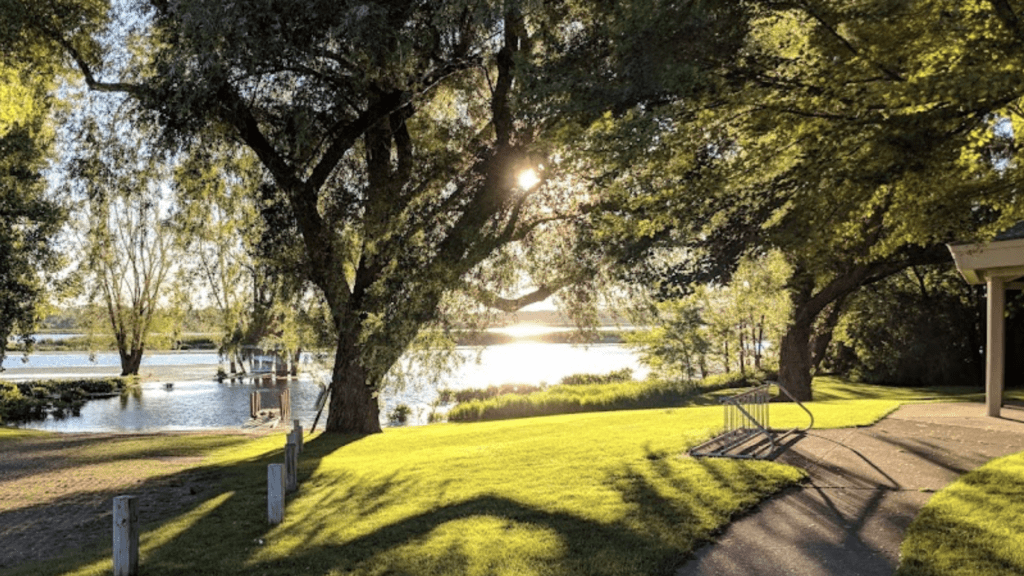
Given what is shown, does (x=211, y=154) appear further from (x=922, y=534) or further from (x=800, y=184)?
(x=922, y=534)

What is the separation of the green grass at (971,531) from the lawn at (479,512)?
177 cm

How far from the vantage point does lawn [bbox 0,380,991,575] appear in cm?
726

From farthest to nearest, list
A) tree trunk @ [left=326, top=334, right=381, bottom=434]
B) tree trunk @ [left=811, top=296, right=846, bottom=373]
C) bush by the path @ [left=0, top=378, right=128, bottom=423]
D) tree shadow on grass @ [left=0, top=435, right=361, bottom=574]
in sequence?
1. bush by the path @ [left=0, top=378, right=128, bottom=423]
2. tree trunk @ [left=811, top=296, right=846, bottom=373]
3. tree trunk @ [left=326, top=334, right=381, bottom=434]
4. tree shadow on grass @ [left=0, top=435, right=361, bottom=574]

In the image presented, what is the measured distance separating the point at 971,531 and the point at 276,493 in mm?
7482

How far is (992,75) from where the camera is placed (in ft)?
21.1

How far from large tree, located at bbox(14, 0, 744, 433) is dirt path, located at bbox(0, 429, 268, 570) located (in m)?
3.98

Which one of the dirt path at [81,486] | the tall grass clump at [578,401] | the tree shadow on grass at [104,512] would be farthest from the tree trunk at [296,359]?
the tree shadow on grass at [104,512]

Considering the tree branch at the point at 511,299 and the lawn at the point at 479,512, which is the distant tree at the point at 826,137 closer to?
the lawn at the point at 479,512

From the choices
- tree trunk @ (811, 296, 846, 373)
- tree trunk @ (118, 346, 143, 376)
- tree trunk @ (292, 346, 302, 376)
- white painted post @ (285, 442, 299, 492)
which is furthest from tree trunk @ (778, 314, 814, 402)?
tree trunk @ (118, 346, 143, 376)

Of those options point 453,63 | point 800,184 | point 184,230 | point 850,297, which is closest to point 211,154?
point 184,230

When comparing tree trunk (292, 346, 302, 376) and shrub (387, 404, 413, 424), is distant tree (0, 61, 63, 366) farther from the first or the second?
shrub (387, 404, 413, 424)

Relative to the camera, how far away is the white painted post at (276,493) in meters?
9.37

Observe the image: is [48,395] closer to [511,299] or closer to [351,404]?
[351,404]

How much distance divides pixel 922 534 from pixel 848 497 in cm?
164
